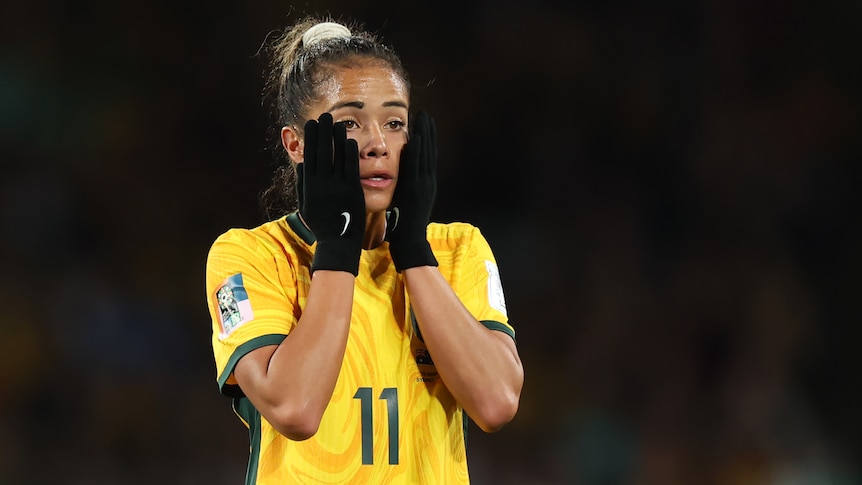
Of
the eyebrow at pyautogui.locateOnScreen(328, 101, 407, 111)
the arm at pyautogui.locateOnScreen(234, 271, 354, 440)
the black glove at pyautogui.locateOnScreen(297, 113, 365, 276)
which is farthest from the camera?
the eyebrow at pyautogui.locateOnScreen(328, 101, 407, 111)

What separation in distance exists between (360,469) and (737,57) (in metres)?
2.63

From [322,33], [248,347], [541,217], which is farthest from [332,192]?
[541,217]

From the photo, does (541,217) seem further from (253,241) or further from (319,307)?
(319,307)

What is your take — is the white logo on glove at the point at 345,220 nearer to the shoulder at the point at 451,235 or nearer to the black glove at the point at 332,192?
the black glove at the point at 332,192

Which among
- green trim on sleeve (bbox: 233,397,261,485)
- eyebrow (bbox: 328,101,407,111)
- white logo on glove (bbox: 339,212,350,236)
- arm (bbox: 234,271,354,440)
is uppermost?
eyebrow (bbox: 328,101,407,111)

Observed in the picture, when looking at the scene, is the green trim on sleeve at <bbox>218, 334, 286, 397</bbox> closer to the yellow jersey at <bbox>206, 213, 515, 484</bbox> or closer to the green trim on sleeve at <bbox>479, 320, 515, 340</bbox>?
the yellow jersey at <bbox>206, 213, 515, 484</bbox>

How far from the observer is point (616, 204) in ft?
10.6

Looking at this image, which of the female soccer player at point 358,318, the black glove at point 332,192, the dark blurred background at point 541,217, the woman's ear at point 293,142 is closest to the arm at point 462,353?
the female soccer player at point 358,318

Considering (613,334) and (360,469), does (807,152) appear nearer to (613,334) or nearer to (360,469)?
(613,334)

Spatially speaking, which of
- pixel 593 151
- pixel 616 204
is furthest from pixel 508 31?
pixel 616 204

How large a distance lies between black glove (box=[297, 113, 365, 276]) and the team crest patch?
0.12 m

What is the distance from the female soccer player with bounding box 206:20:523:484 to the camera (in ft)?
4.16

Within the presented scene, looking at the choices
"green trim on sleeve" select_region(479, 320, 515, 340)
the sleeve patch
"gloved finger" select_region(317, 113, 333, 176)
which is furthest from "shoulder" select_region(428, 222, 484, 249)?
"gloved finger" select_region(317, 113, 333, 176)

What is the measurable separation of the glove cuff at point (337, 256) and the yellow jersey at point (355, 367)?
3.8 inches
